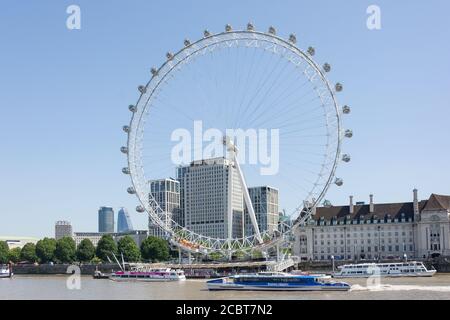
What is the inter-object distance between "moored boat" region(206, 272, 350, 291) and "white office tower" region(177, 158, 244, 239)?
71106mm

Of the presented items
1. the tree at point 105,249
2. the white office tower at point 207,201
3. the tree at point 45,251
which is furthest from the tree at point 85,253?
the white office tower at point 207,201

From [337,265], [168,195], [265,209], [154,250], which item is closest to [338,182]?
[337,265]

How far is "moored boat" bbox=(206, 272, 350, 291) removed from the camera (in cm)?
4534

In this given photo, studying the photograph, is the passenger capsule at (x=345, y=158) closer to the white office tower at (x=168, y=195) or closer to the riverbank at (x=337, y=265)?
Answer: the riverbank at (x=337, y=265)

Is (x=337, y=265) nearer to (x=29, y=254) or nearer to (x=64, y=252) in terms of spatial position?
(x=64, y=252)

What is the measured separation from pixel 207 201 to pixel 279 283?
83225 mm

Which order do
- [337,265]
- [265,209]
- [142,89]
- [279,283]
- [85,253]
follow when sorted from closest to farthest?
1. [279,283]
2. [142,89]
3. [337,265]
4. [85,253]
5. [265,209]

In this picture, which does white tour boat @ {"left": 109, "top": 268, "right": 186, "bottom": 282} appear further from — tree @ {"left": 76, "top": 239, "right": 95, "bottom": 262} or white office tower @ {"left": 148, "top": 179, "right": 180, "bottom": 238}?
white office tower @ {"left": 148, "top": 179, "right": 180, "bottom": 238}

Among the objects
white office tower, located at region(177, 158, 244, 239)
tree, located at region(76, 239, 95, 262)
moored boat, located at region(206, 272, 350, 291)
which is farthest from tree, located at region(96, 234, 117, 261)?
moored boat, located at region(206, 272, 350, 291)

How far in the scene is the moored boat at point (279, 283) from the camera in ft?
149

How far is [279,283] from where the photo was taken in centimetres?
4669
